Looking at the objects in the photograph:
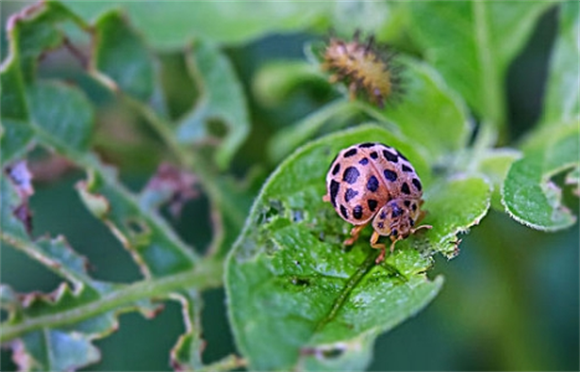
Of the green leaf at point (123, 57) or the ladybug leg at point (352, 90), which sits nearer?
the ladybug leg at point (352, 90)

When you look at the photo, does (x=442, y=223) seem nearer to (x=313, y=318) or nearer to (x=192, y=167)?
(x=313, y=318)

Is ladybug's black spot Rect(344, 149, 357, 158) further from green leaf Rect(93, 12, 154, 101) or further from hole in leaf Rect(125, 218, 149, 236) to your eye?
green leaf Rect(93, 12, 154, 101)

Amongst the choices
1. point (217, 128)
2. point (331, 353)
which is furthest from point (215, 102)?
point (331, 353)

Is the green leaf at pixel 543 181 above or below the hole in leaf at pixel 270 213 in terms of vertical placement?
below

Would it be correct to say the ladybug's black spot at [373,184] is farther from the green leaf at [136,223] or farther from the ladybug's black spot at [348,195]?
the green leaf at [136,223]

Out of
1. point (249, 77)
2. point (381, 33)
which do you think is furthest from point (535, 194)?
point (249, 77)

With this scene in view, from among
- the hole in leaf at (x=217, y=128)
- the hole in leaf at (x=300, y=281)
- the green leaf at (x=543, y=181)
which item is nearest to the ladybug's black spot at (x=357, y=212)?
the hole in leaf at (x=300, y=281)
